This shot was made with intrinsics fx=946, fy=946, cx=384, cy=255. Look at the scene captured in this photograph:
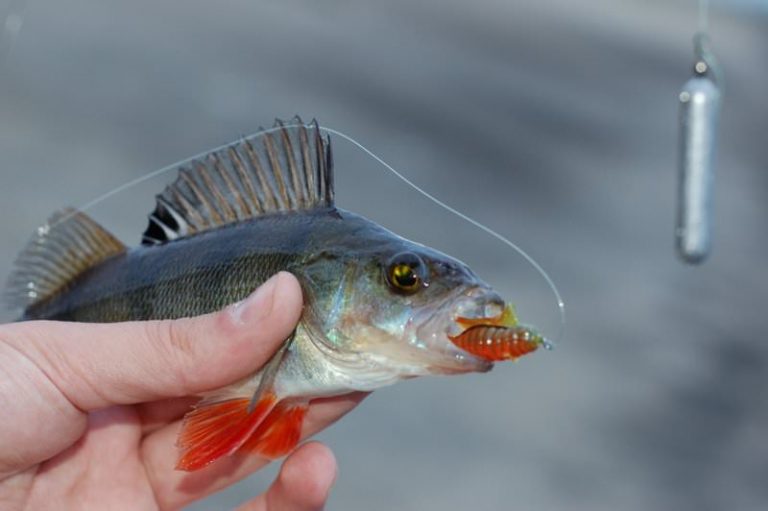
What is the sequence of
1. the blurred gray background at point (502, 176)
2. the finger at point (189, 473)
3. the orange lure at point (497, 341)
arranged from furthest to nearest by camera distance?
the blurred gray background at point (502, 176), the finger at point (189, 473), the orange lure at point (497, 341)

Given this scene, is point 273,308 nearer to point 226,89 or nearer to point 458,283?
point 458,283

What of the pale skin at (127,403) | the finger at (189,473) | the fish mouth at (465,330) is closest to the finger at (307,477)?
the pale skin at (127,403)

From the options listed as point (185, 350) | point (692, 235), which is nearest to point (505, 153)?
point (692, 235)

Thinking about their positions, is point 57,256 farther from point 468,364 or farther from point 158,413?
point 468,364

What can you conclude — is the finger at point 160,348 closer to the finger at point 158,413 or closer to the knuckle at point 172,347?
the knuckle at point 172,347

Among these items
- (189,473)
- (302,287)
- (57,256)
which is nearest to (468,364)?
(302,287)

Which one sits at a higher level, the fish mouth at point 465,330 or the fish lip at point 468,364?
the fish mouth at point 465,330
